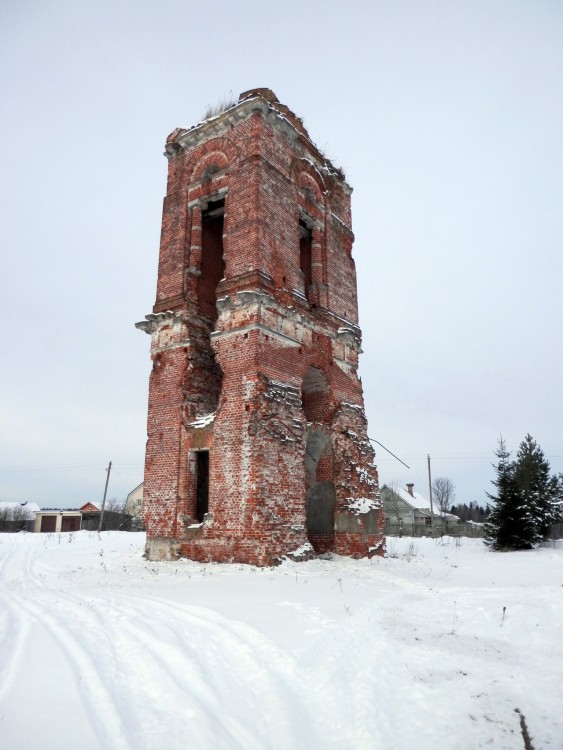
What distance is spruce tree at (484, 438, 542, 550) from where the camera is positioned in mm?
18328

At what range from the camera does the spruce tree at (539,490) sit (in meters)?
19.0

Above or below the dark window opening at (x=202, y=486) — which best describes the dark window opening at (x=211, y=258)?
above

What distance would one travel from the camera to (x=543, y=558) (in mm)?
14734

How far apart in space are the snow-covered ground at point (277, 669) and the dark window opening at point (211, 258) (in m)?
8.11

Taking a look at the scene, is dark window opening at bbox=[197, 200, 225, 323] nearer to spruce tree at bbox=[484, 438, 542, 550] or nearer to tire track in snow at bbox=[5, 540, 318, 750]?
tire track in snow at bbox=[5, 540, 318, 750]

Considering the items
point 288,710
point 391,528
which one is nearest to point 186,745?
point 288,710

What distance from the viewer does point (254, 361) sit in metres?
11.1

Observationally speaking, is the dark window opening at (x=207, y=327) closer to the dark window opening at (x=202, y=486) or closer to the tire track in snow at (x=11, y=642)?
the dark window opening at (x=202, y=486)

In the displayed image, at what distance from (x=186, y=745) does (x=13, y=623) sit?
11.2 feet

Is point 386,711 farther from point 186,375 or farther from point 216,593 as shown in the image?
point 186,375

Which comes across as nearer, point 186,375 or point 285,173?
point 186,375

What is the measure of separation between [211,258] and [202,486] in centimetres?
642

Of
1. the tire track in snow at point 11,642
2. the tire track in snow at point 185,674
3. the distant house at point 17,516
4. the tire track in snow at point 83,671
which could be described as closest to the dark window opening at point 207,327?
the tire track in snow at point 83,671

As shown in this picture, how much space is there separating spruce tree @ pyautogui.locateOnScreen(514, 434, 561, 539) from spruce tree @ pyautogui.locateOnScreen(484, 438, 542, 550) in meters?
0.26
